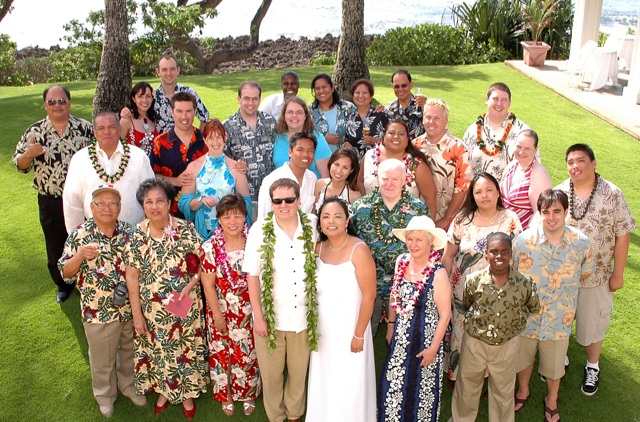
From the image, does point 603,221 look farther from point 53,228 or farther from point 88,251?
point 53,228

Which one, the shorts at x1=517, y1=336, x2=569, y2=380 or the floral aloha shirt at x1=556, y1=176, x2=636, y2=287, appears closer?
the shorts at x1=517, y1=336, x2=569, y2=380

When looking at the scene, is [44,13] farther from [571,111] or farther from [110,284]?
[110,284]

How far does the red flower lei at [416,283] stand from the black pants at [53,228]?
374 centimetres

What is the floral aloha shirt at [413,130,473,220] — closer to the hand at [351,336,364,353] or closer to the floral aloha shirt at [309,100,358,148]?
the floral aloha shirt at [309,100,358,148]

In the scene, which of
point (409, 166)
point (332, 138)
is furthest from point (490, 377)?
point (332, 138)

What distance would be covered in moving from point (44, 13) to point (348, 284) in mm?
43020

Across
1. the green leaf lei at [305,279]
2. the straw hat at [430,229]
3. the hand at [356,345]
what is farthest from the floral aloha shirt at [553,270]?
the green leaf lei at [305,279]

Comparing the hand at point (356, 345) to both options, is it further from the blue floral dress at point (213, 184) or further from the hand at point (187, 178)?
the hand at point (187, 178)

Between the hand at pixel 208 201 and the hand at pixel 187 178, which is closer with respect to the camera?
the hand at pixel 208 201

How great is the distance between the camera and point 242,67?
2148 cm

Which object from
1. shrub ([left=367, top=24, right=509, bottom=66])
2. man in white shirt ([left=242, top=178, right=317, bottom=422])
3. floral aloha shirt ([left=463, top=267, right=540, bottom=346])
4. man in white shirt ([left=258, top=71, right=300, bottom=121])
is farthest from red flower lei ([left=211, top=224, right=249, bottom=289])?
shrub ([left=367, top=24, right=509, bottom=66])

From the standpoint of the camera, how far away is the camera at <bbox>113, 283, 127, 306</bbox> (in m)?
4.84

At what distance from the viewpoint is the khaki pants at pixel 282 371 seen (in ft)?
15.3

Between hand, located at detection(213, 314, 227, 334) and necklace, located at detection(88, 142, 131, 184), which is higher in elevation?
necklace, located at detection(88, 142, 131, 184)
